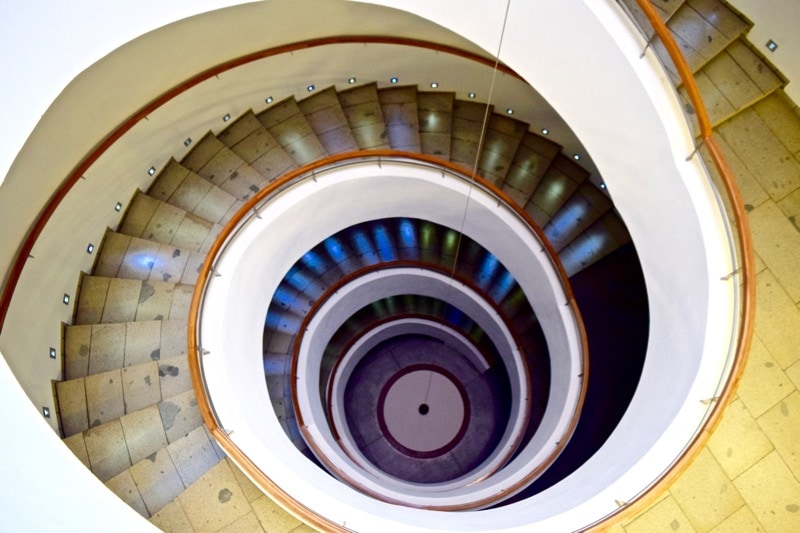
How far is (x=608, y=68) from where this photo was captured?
13.8 feet

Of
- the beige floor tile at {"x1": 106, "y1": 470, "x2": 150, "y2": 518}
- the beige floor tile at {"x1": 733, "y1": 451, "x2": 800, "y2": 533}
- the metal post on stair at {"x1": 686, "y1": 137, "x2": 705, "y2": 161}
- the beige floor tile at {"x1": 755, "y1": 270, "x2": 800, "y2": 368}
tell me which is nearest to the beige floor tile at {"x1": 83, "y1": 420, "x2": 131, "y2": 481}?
the beige floor tile at {"x1": 106, "y1": 470, "x2": 150, "y2": 518}

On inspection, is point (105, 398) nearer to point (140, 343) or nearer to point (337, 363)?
point (140, 343)

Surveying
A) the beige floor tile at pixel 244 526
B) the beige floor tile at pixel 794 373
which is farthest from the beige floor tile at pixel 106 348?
the beige floor tile at pixel 794 373

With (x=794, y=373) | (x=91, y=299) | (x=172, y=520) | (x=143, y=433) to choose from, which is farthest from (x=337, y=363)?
(x=794, y=373)

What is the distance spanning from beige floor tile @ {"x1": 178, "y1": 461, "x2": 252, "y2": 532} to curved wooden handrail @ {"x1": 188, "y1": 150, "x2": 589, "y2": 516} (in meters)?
0.39

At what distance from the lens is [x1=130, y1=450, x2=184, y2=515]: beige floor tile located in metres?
4.51

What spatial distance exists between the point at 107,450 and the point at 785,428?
573cm

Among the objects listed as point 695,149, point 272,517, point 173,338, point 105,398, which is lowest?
point 272,517

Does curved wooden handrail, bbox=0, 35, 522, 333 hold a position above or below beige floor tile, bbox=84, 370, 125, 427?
above

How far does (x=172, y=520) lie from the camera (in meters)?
4.36

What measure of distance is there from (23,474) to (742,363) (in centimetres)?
503

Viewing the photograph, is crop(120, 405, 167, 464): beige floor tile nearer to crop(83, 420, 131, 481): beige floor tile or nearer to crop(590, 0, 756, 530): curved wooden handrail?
crop(83, 420, 131, 481): beige floor tile

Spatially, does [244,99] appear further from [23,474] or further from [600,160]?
[23,474]

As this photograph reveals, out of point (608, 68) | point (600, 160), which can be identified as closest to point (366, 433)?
point (600, 160)
